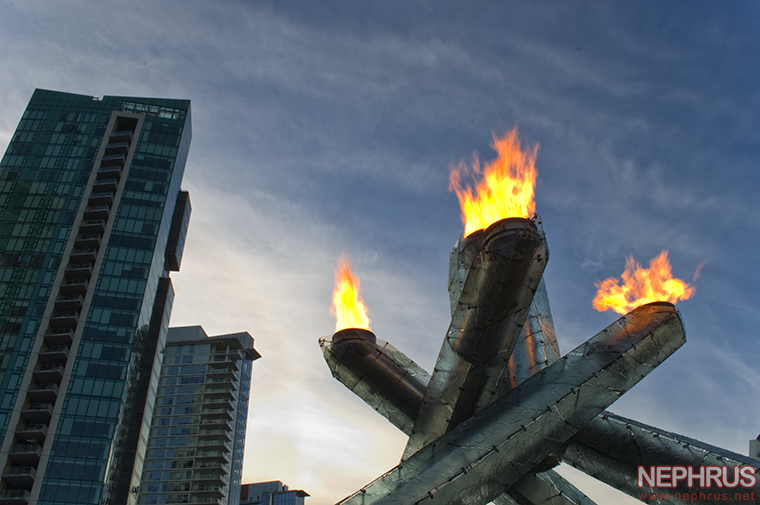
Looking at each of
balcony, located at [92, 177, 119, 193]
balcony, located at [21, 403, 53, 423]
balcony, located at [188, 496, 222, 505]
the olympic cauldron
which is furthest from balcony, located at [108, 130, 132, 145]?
the olympic cauldron

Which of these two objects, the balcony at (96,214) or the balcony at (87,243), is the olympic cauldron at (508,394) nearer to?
the balcony at (87,243)

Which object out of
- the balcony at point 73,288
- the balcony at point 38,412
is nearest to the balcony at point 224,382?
the balcony at point 73,288

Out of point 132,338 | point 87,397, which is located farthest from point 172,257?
point 87,397

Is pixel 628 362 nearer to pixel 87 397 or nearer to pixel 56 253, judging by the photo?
pixel 87 397

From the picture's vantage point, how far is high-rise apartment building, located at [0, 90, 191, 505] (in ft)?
203

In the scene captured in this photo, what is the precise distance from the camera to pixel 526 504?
17766 millimetres

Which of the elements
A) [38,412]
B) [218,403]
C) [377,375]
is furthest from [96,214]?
[377,375]

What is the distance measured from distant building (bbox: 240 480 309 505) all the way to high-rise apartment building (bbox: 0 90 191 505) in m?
94.0

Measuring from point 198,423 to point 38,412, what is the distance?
72.1 metres

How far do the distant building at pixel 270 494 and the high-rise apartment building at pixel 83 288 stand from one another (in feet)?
308

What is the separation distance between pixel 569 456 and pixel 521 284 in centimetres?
738

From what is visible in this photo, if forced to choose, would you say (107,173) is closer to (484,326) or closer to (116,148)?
(116,148)

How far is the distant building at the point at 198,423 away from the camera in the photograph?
402 feet

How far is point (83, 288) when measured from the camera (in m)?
71.1
